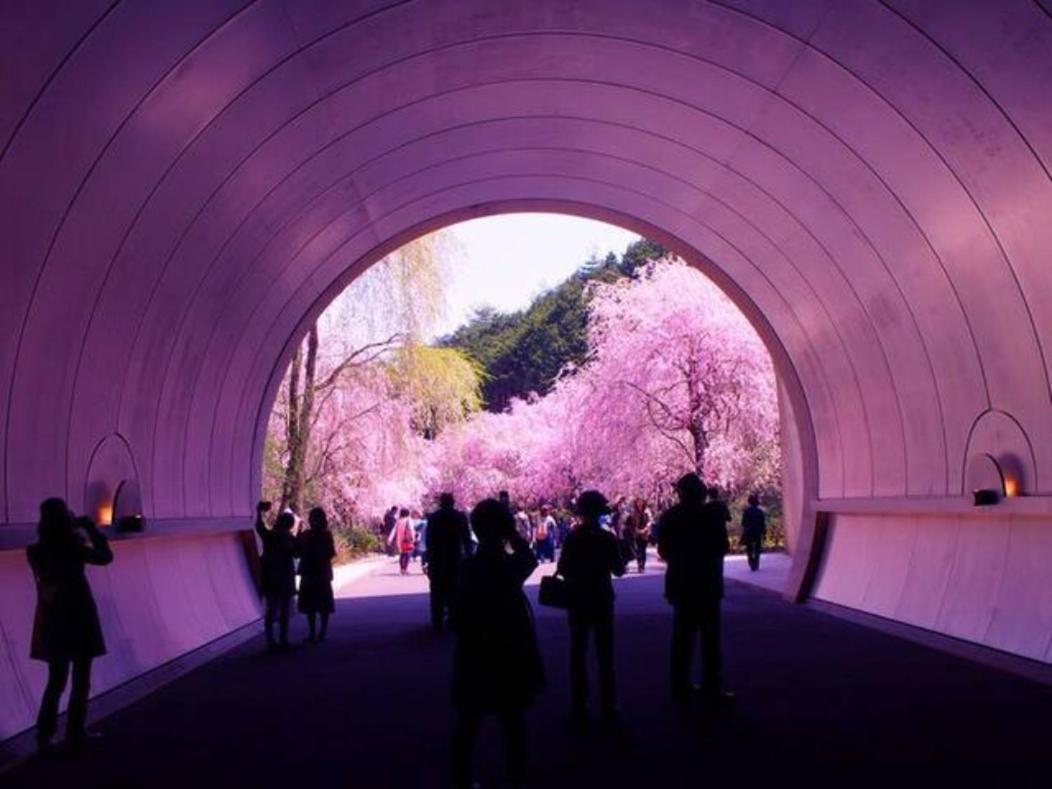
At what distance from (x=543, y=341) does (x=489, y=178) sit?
188 feet

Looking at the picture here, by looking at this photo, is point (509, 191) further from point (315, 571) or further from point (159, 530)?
point (159, 530)

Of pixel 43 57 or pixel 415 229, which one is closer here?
pixel 43 57

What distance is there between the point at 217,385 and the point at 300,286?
229cm

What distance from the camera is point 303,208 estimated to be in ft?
47.8

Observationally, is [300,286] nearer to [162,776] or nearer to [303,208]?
[303,208]

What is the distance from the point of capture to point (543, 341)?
246 ft

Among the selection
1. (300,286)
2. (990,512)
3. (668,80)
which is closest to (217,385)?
(300,286)

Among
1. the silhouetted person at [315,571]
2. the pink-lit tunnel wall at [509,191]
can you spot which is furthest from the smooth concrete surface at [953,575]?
the silhouetted person at [315,571]

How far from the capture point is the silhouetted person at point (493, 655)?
20.4 feet

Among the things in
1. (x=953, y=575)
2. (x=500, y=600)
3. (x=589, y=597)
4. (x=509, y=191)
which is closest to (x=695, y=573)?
(x=589, y=597)

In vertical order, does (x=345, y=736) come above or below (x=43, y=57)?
below

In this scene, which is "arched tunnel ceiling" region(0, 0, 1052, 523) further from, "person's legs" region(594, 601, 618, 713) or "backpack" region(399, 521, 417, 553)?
"backpack" region(399, 521, 417, 553)

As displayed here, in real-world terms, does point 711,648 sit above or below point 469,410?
below

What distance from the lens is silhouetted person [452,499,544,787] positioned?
620 centimetres
